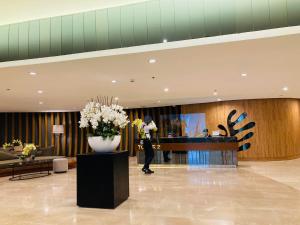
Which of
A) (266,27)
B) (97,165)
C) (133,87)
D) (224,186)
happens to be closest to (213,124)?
→ (133,87)

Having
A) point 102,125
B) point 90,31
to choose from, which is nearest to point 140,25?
point 90,31

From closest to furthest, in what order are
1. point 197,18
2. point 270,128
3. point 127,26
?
1. point 197,18
2. point 127,26
3. point 270,128

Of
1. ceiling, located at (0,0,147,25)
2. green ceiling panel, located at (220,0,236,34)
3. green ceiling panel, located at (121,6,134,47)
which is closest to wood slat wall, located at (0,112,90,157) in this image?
ceiling, located at (0,0,147,25)

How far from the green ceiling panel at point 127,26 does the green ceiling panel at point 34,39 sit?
2.19m

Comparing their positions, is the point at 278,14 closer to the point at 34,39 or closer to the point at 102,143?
the point at 102,143

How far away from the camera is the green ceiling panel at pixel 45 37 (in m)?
6.14

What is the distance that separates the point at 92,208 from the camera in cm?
423

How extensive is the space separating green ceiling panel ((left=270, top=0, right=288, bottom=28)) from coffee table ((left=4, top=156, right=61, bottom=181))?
302 inches

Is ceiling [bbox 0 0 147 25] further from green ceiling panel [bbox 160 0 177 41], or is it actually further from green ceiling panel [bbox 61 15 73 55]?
green ceiling panel [bbox 160 0 177 41]

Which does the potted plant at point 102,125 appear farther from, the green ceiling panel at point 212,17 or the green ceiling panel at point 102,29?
the green ceiling panel at point 212,17

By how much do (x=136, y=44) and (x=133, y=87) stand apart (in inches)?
125

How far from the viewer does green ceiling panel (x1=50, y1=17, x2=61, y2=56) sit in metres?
6.05

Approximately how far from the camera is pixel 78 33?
595cm

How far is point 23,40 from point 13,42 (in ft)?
0.86
